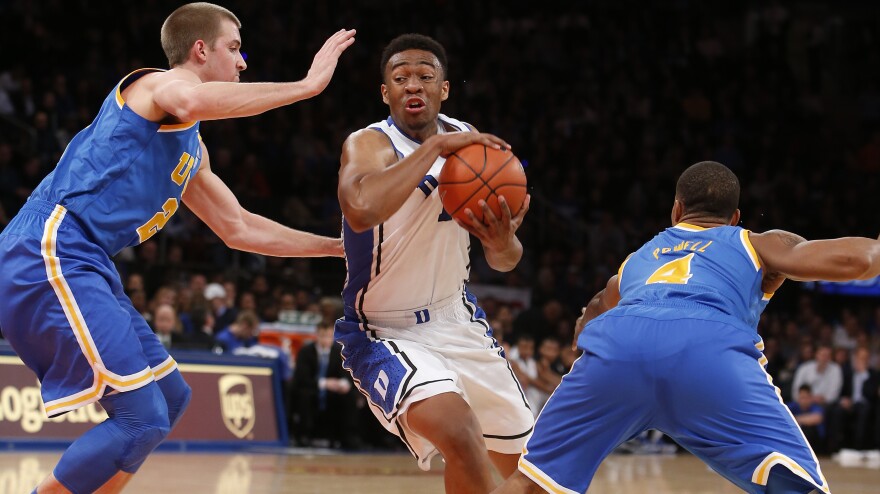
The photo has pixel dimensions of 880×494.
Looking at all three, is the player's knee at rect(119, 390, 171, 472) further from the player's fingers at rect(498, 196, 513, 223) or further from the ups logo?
the ups logo

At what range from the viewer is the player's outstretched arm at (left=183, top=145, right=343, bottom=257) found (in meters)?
5.15

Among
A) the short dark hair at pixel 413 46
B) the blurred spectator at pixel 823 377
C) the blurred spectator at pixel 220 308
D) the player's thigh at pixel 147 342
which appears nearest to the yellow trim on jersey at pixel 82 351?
the player's thigh at pixel 147 342

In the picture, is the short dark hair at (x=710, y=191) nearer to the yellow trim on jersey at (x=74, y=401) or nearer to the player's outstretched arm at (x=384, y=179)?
the player's outstretched arm at (x=384, y=179)

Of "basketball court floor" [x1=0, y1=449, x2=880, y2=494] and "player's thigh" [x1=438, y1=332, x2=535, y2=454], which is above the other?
"player's thigh" [x1=438, y1=332, x2=535, y2=454]

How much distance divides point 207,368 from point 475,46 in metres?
9.33

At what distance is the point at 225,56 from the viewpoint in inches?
184

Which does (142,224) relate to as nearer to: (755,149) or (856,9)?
(755,149)

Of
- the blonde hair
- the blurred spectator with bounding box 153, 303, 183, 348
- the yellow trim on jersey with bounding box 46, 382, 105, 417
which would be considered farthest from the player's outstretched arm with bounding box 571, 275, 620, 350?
the blurred spectator with bounding box 153, 303, 183, 348

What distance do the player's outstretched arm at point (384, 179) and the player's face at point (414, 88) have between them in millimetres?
371

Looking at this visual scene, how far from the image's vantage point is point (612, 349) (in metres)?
3.85

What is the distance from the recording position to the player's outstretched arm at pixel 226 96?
422 centimetres

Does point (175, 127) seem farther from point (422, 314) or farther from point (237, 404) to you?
point (237, 404)

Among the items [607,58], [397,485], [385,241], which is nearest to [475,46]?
[607,58]

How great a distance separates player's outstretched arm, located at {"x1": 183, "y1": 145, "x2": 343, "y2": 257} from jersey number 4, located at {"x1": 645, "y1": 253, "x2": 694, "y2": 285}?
64.1 inches
